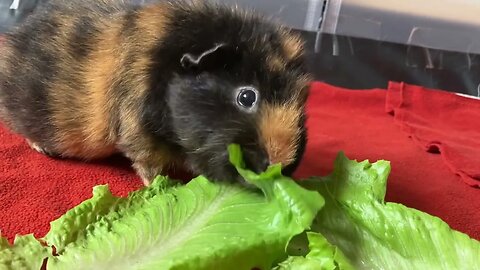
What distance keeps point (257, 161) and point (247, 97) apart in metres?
0.14

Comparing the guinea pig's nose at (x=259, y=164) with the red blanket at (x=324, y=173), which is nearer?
the guinea pig's nose at (x=259, y=164)

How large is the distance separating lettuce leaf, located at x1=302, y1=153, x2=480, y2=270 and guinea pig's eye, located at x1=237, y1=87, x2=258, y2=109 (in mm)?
266

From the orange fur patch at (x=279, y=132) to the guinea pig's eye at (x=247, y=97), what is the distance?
0.03 meters

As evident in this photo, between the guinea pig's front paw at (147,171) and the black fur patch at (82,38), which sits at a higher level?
the black fur patch at (82,38)

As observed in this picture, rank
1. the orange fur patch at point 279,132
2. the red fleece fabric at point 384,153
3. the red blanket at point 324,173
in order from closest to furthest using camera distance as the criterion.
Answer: the orange fur patch at point 279,132, the red blanket at point 324,173, the red fleece fabric at point 384,153

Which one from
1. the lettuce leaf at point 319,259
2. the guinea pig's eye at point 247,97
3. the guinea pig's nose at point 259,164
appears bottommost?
the lettuce leaf at point 319,259

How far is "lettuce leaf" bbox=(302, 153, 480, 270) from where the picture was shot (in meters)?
1.19

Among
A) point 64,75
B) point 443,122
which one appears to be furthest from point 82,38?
point 443,122

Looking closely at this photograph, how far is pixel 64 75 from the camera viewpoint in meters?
1.54

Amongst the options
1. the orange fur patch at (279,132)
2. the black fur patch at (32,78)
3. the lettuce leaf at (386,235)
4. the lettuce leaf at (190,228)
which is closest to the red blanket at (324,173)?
the black fur patch at (32,78)

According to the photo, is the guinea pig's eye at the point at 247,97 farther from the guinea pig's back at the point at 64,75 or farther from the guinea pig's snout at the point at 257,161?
the guinea pig's back at the point at 64,75

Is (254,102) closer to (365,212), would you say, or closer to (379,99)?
(365,212)

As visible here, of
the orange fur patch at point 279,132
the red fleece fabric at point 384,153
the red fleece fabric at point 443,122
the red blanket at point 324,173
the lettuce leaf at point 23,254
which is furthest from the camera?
the red fleece fabric at point 443,122

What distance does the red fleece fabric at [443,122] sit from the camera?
78.2 inches
